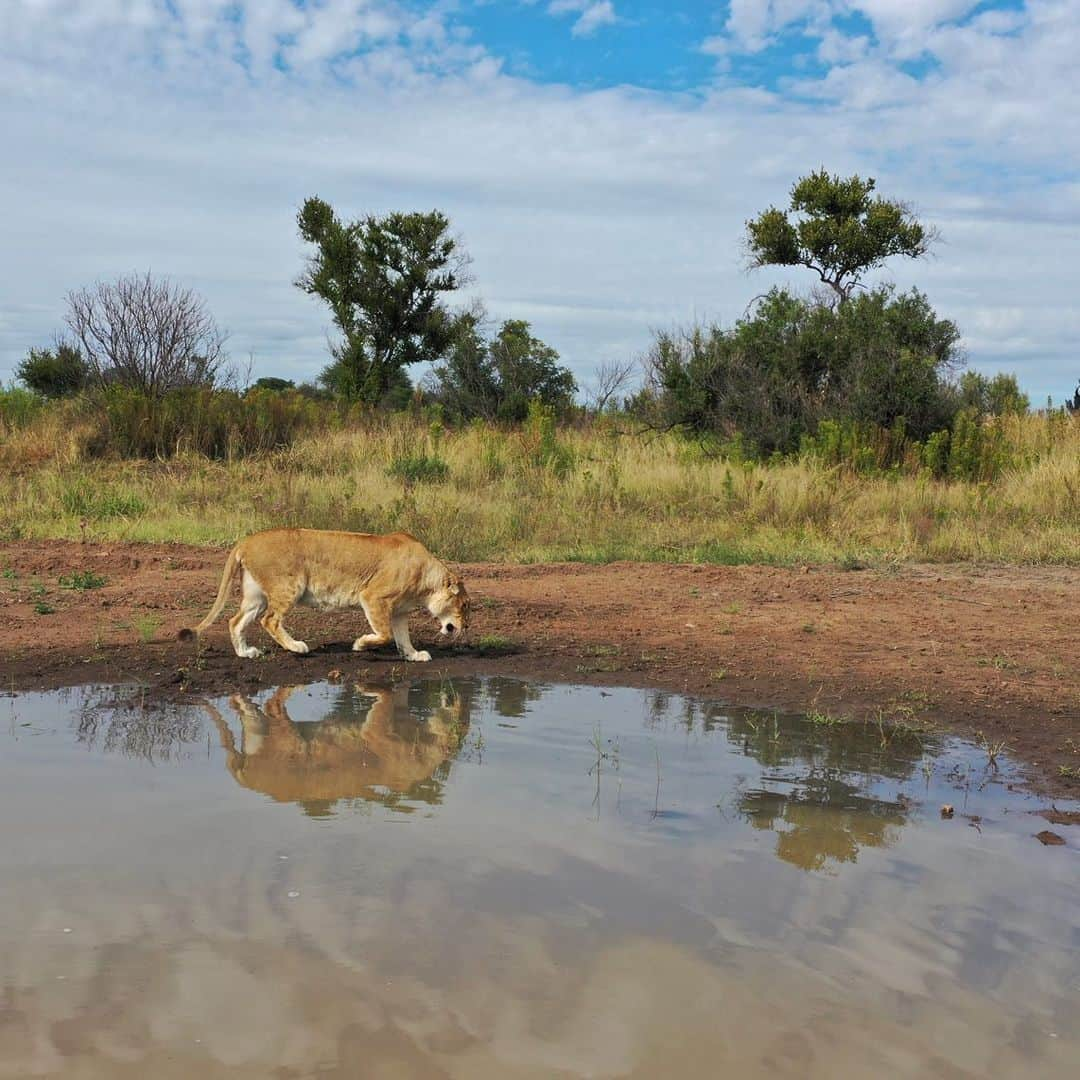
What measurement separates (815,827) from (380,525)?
10.1m

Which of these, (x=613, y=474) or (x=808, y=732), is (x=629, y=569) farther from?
(x=808, y=732)

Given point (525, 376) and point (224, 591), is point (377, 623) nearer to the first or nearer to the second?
point (224, 591)

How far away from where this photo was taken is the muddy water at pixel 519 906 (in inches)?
140

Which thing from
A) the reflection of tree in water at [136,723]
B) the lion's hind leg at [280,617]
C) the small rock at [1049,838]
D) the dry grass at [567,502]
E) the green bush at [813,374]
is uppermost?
the green bush at [813,374]

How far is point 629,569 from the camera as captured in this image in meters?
13.1

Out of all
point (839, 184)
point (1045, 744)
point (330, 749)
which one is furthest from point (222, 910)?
point (839, 184)

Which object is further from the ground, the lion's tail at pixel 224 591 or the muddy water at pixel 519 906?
the lion's tail at pixel 224 591

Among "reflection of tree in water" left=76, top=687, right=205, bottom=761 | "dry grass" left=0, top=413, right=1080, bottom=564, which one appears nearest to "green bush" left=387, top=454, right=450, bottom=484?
"dry grass" left=0, top=413, right=1080, bottom=564

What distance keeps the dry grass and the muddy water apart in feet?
24.0

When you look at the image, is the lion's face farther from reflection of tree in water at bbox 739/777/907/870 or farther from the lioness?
reflection of tree in water at bbox 739/777/907/870

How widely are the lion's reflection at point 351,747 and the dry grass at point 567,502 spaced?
6101 mm

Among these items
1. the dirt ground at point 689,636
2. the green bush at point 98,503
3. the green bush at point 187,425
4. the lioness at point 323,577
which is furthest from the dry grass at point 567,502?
the lioness at point 323,577

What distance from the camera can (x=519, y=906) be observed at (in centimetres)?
456

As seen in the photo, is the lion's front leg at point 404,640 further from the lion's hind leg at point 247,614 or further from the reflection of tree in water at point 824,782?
the reflection of tree in water at point 824,782
